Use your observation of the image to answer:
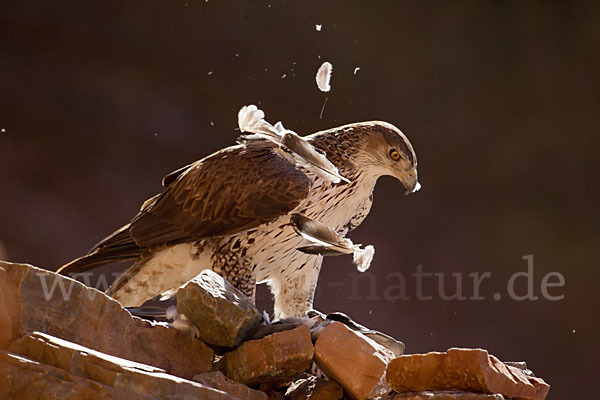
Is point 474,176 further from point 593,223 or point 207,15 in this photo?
point 207,15

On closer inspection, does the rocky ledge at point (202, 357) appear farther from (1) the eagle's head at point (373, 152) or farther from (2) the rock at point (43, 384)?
(1) the eagle's head at point (373, 152)

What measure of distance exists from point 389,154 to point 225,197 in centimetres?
57

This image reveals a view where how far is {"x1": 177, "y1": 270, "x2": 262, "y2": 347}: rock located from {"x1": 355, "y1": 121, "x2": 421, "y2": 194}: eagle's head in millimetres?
940

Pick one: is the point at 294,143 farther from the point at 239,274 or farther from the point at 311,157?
the point at 239,274

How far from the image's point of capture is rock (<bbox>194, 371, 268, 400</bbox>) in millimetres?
1533

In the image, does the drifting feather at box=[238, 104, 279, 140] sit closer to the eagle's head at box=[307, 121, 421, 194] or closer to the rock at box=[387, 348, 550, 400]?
the eagle's head at box=[307, 121, 421, 194]

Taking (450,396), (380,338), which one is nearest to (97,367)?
(450,396)

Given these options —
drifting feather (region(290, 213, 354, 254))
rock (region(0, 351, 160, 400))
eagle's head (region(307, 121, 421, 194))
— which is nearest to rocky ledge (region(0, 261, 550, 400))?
rock (region(0, 351, 160, 400))

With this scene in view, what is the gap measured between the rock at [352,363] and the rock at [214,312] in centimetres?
19

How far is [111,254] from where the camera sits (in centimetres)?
256

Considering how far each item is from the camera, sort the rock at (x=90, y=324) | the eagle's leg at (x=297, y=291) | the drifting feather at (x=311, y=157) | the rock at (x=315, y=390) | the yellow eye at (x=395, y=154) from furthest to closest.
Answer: the eagle's leg at (x=297, y=291)
the yellow eye at (x=395, y=154)
the drifting feather at (x=311, y=157)
the rock at (x=315, y=390)
the rock at (x=90, y=324)

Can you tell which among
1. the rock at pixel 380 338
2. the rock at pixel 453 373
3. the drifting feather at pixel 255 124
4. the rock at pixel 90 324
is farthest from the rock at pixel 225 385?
the drifting feather at pixel 255 124

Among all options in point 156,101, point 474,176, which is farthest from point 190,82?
point 474,176

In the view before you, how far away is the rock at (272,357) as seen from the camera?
64.5 inches
